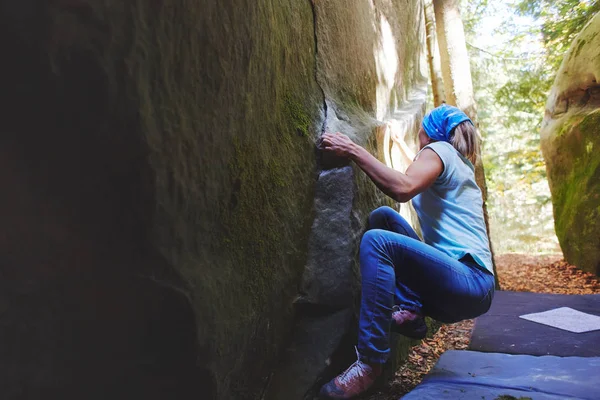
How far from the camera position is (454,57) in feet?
26.9

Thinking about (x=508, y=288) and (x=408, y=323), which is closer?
(x=408, y=323)

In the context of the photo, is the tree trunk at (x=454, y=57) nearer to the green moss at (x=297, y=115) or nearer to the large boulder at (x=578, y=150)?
the large boulder at (x=578, y=150)

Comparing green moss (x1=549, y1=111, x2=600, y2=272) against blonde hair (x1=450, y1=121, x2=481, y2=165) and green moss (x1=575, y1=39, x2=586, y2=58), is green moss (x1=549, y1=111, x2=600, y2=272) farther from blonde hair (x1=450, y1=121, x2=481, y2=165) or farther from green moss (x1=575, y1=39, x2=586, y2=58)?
blonde hair (x1=450, y1=121, x2=481, y2=165)

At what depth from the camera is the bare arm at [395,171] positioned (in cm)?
266

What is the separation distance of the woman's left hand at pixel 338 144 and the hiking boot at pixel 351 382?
123cm

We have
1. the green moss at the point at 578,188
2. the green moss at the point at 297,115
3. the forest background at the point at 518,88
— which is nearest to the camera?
the green moss at the point at 297,115

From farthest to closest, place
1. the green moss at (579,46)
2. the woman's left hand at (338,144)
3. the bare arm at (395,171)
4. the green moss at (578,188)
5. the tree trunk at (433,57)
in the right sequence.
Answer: the tree trunk at (433,57) → the green moss at (579,46) → the green moss at (578,188) → the woman's left hand at (338,144) → the bare arm at (395,171)

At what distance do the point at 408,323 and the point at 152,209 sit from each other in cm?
180

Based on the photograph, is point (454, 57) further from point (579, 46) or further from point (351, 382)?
point (351, 382)

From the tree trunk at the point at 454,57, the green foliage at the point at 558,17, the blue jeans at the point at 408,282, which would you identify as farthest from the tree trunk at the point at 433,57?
the blue jeans at the point at 408,282

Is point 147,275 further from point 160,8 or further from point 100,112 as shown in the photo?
point 160,8

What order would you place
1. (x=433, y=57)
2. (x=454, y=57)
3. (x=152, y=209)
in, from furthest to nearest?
(x=433, y=57) → (x=454, y=57) → (x=152, y=209)

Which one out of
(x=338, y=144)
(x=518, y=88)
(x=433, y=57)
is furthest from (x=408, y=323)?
(x=518, y=88)

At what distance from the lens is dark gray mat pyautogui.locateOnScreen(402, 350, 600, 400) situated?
8.23 ft
